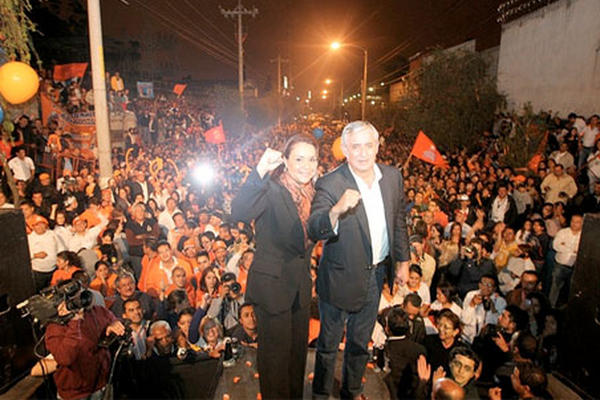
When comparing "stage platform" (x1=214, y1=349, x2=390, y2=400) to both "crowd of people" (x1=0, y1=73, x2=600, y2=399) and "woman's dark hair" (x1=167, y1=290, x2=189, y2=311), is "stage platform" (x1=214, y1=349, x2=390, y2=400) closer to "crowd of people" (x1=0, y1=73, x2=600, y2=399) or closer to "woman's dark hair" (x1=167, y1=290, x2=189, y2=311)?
"crowd of people" (x1=0, y1=73, x2=600, y2=399)

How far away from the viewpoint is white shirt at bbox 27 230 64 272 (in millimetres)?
5941

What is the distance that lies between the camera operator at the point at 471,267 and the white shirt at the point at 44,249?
20.1ft

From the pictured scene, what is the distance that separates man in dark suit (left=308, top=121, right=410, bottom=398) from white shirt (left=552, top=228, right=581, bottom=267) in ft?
14.6

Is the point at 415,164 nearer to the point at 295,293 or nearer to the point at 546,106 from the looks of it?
the point at 546,106

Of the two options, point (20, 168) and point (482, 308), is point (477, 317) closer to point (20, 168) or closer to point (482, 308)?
point (482, 308)

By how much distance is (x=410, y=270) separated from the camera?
5414mm

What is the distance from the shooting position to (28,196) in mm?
8172

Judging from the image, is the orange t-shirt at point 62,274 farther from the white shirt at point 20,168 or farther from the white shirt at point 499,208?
the white shirt at point 499,208

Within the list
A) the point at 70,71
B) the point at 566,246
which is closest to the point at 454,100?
the point at 566,246

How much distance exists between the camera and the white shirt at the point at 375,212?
274 cm

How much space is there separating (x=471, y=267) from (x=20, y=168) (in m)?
9.38

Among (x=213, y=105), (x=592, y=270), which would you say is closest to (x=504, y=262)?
(x=592, y=270)

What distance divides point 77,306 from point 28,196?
610 cm

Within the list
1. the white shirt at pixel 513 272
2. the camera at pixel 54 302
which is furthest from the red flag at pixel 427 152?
the camera at pixel 54 302
